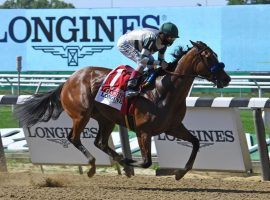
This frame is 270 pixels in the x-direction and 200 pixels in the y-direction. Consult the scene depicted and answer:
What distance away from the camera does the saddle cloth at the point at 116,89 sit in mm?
9109

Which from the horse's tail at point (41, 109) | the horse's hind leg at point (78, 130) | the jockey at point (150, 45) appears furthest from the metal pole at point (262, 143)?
the horse's tail at point (41, 109)

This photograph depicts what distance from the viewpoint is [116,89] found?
360 inches

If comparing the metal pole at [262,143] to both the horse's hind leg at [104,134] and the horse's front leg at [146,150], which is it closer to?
the horse's front leg at [146,150]

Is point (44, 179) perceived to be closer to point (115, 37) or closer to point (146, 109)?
point (146, 109)

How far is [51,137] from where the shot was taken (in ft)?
34.6

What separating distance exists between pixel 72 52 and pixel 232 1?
23593 mm

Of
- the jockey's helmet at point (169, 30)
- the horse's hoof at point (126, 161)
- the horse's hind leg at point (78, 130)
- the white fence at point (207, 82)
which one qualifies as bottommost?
the white fence at point (207, 82)

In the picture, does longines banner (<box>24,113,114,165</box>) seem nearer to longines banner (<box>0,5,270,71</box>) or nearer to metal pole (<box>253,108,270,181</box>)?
metal pole (<box>253,108,270,181</box>)

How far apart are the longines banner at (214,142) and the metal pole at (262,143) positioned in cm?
23

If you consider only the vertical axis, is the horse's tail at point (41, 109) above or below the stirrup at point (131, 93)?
below

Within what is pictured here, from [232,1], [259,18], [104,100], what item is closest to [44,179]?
[104,100]

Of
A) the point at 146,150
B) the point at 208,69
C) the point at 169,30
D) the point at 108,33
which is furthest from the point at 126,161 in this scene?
the point at 108,33

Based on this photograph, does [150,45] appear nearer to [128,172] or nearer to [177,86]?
[177,86]

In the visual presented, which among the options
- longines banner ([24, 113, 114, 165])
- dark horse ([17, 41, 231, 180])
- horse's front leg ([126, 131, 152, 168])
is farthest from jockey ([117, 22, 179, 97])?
longines banner ([24, 113, 114, 165])
